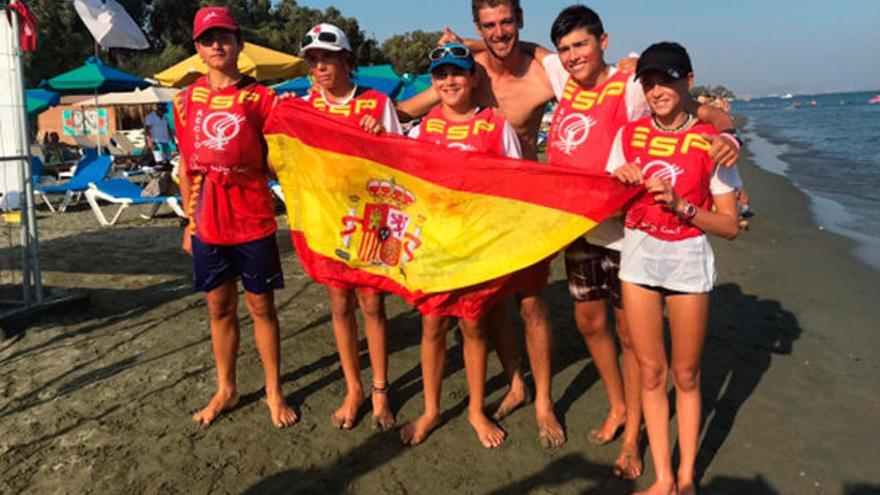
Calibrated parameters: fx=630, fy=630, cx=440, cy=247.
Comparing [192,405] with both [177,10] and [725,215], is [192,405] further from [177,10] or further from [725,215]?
[177,10]

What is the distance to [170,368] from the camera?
15.5 ft

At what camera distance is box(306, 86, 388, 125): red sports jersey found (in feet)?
11.8

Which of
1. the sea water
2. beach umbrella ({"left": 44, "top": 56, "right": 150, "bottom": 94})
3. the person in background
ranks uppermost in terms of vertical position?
beach umbrella ({"left": 44, "top": 56, "right": 150, "bottom": 94})

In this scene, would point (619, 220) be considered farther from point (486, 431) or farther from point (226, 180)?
point (226, 180)

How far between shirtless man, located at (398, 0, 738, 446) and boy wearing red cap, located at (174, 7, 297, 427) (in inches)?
40.2

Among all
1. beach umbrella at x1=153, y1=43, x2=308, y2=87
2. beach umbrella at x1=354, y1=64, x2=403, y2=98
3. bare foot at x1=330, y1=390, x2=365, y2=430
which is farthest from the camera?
beach umbrella at x1=354, y1=64, x2=403, y2=98

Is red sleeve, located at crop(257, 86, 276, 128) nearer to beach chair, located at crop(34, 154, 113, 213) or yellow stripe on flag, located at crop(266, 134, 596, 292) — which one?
yellow stripe on flag, located at crop(266, 134, 596, 292)

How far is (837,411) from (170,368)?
4.67 metres

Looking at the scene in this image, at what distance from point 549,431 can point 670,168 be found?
178 cm

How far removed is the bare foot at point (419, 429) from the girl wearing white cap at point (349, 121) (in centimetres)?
18

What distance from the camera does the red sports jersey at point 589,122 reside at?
323 centimetres

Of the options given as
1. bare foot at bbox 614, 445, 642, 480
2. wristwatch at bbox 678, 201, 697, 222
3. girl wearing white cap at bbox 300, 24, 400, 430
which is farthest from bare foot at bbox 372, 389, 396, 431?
wristwatch at bbox 678, 201, 697, 222

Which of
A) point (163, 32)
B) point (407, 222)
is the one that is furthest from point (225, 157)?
point (163, 32)

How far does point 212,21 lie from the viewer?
3.40 meters
